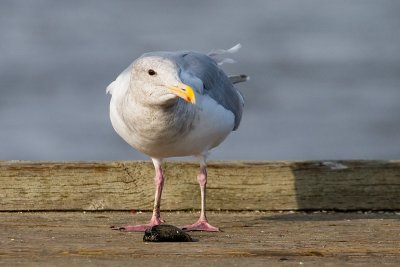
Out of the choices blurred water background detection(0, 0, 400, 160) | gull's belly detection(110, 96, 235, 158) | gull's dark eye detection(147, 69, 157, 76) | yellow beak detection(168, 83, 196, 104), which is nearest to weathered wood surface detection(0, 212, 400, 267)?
gull's belly detection(110, 96, 235, 158)

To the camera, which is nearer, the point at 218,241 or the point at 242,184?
the point at 218,241

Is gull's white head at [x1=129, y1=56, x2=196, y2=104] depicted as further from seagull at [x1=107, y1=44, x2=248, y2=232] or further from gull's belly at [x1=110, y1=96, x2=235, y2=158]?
gull's belly at [x1=110, y1=96, x2=235, y2=158]

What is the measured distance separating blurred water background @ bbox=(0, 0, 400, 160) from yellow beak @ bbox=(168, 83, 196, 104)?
786cm

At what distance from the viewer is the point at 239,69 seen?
781 inches

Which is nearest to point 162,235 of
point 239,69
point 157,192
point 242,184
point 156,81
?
point 156,81

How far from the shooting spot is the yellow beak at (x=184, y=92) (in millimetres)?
5586

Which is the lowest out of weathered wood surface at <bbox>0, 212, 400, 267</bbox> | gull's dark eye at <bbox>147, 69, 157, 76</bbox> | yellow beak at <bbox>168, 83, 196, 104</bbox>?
weathered wood surface at <bbox>0, 212, 400, 267</bbox>

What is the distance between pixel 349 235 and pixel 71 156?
9003 millimetres

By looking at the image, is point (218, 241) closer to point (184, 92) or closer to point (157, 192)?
point (184, 92)

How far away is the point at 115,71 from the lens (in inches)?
750

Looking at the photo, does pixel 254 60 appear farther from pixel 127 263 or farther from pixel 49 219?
pixel 127 263

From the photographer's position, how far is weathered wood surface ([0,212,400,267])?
15.4 feet

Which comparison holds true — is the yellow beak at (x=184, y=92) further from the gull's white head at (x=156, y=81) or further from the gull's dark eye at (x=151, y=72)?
the gull's dark eye at (x=151, y=72)

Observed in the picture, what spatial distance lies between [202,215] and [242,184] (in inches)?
22.6
